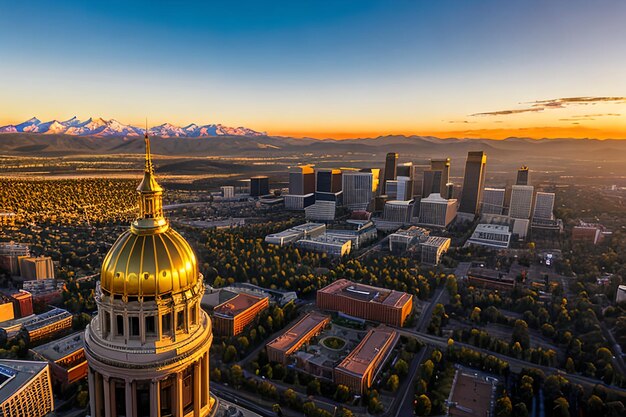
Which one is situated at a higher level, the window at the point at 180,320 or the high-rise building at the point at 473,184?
the window at the point at 180,320

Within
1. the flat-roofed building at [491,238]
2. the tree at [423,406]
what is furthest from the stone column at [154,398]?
the flat-roofed building at [491,238]

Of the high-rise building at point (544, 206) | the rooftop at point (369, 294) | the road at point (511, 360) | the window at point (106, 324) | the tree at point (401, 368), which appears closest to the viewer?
the window at point (106, 324)

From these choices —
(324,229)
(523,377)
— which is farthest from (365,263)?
(523,377)

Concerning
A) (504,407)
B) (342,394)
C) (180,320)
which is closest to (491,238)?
(504,407)

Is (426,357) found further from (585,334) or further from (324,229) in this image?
(324,229)

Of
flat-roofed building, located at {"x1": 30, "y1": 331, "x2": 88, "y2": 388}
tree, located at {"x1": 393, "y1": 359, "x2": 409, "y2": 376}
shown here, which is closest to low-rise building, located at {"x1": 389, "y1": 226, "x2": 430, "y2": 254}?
tree, located at {"x1": 393, "y1": 359, "x2": 409, "y2": 376}

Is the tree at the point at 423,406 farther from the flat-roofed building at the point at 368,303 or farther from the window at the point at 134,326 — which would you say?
the window at the point at 134,326
